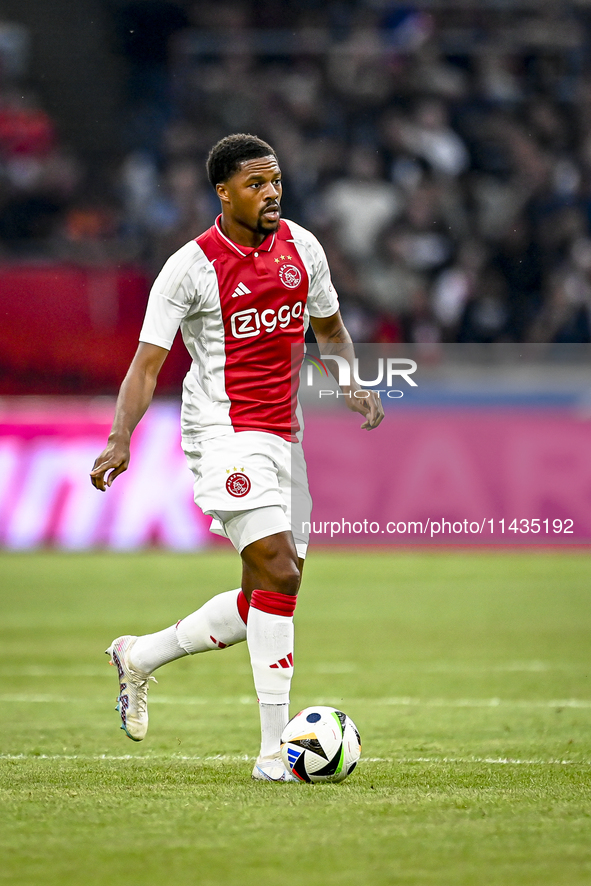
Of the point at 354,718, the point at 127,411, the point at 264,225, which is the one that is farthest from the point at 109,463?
the point at 354,718

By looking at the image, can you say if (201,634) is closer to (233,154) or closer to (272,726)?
(272,726)

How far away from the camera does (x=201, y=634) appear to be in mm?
5145

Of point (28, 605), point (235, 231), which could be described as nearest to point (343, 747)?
point (235, 231)

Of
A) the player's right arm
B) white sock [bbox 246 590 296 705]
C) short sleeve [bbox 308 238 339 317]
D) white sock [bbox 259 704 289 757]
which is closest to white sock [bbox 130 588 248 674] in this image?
white sock [bbox 246 590 296 705]

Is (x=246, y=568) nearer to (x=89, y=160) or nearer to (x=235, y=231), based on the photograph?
(x=235, y=231)

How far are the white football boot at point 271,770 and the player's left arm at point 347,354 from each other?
1378 mm

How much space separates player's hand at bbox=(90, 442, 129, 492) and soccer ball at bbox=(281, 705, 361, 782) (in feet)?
3.50

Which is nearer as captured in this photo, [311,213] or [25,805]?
[25,805]

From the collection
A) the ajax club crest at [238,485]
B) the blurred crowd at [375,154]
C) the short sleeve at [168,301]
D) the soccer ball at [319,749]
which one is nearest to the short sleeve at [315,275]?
the short sleeve at [168,301]

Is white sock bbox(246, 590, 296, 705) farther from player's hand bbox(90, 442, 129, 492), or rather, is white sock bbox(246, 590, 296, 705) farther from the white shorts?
player's hand bbox(90, 442, 129, 492)

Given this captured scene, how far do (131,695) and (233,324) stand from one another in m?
1.52

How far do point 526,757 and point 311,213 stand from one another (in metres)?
11.0

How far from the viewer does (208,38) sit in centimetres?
1736

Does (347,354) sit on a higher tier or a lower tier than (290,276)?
lower
